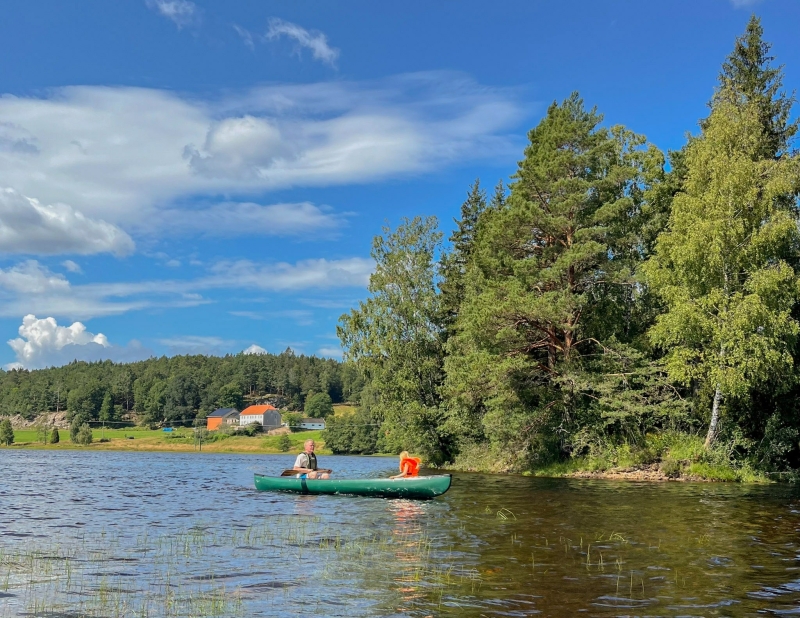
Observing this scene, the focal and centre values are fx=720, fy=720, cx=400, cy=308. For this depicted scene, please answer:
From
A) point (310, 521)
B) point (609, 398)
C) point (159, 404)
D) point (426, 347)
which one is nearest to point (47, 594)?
point (310, 521)

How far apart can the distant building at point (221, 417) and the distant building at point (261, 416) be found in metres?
3.27

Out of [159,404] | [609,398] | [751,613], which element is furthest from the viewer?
[159,404]

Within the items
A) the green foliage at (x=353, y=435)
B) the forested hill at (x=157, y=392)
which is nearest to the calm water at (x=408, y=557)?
the green foliage at (x=353, y=435)

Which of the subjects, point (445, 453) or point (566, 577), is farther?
point (445, 453)

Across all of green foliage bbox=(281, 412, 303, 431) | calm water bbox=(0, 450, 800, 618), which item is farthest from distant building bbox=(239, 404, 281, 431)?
calm water bbox=(0, 450, 800, 618)

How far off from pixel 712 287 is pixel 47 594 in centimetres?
2660

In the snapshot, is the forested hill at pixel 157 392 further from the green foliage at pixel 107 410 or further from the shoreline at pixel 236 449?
the shoreline at pixel 236 449

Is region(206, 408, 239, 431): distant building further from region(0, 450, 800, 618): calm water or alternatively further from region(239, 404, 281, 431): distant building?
region(0, 450, 800, 618): calm water

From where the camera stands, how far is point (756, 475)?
97.5 ft

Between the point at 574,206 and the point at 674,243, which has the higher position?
the point at 574,206

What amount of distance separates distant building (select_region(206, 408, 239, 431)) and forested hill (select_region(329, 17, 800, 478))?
Result: 122 m

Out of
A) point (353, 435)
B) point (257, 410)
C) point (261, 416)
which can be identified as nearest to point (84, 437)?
point (261, 416)

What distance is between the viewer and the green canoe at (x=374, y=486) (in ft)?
72.5

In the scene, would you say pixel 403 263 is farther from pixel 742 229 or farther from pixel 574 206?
pixel 742 229
